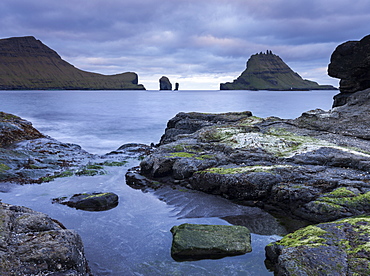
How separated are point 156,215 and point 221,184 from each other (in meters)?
4.46

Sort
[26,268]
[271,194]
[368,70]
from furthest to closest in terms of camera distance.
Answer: [368,70]
[271,194]
[26,268]

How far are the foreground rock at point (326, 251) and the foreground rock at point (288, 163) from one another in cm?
257

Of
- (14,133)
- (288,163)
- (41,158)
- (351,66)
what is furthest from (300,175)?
(14,133)

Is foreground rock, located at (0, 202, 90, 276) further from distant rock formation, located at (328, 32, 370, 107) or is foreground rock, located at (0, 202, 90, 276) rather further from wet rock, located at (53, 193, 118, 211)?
distant rock formation, located at (328, 32, 370, 107)

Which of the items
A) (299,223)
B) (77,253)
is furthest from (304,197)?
(77,253)

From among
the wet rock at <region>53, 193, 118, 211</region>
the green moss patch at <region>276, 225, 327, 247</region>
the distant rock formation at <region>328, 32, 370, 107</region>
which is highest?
the distant rock formation at <region>328, 32, 370, 107</region>

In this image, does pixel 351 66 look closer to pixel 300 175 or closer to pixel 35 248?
pixel 300 175

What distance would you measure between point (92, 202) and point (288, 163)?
1229 centimetres

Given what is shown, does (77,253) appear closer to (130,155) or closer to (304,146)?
(304,146)

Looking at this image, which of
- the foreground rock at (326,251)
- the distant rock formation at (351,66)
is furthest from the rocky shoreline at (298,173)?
the distant rock formation at (351,66)

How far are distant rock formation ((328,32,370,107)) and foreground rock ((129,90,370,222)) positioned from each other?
2416mm

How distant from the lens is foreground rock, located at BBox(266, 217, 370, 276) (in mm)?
8508

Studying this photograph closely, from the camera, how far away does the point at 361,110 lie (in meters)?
24.9

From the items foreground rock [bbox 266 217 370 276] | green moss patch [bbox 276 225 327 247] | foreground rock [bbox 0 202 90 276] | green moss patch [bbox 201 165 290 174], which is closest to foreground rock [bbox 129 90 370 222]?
green moss patch [bbox 201 165 290 174]
